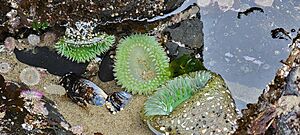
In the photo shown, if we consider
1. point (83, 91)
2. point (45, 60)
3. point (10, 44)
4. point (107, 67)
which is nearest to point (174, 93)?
point (107, 67)

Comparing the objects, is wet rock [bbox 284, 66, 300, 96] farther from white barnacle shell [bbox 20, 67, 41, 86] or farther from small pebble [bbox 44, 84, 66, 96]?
white barnacle shell [bbox 20, 67, 41, 86]

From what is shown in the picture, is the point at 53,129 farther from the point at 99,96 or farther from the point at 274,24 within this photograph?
the point at 274,24

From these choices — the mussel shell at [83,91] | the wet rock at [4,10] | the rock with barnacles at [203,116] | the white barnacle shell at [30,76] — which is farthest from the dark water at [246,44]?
the wet rock at [4,10]

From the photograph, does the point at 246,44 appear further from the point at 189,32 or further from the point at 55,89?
the point at 55,89

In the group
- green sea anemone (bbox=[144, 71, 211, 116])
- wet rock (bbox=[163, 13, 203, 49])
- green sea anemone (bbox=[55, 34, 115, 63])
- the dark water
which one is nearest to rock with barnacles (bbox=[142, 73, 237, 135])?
green sea anemone (bbox=[144, 71, 211, 116])

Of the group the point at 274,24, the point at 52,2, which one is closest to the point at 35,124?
the point at 52,2

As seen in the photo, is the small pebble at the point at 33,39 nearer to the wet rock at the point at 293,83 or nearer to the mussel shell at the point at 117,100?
the mussel shell at the point at 117,100
